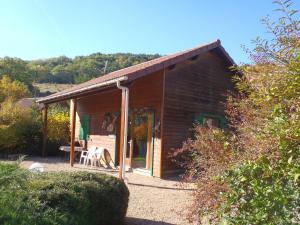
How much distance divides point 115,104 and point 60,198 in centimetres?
950

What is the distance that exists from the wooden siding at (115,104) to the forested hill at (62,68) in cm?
2742

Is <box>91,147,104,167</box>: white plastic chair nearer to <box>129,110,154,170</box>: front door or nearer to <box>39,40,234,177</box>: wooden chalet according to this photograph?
<box>39,40,234,177</box>: wooden chalet

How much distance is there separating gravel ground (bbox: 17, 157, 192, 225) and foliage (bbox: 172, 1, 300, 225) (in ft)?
4.64

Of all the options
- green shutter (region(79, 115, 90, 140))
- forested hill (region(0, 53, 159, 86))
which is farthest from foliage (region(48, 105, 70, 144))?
forested hill (region(0, 53, 159, 86))

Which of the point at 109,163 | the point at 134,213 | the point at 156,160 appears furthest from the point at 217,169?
the point at 109,163

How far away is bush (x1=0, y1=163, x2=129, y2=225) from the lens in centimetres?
389

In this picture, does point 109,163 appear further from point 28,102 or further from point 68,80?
point 68,80

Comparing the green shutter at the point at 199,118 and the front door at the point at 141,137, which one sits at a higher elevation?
the green shutter at the point at 199,118

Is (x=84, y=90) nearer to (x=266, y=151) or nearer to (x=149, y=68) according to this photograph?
(x=149, y=68)

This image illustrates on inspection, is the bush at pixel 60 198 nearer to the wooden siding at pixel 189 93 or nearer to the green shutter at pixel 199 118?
the wooden siding at pixel 189 93

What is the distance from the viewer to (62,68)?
6334 centimetres

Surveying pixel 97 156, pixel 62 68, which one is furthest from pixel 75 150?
pixel 62 68

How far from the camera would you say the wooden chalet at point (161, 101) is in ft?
37.2

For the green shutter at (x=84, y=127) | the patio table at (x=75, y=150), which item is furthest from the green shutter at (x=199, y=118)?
the patio table at (x=75, y=150)
